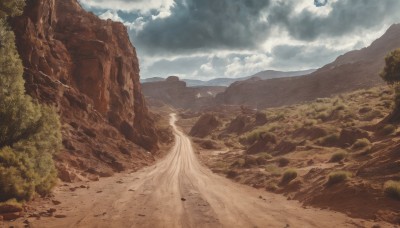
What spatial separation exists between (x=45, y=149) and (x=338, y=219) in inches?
570

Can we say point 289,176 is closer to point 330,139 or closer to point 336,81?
point 330,139

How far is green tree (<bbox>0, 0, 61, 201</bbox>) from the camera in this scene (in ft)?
50.2

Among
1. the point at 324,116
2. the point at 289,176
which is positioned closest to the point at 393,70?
the point at 324,116

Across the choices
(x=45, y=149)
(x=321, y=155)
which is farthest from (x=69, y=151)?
(x=321, y=155)

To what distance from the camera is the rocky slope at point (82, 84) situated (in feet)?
102

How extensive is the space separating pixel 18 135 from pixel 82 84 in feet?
89.9

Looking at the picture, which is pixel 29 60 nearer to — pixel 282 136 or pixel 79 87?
pixel 79 87

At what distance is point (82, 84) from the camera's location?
43.2 metres

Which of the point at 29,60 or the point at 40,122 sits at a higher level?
the point at 29,60

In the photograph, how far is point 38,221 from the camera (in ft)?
43.4

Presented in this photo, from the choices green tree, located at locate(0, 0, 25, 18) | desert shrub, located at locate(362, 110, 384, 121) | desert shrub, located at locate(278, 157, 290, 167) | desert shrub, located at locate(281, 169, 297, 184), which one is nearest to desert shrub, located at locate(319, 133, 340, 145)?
desert shrub, located at locate(278, 157, 290, 167)

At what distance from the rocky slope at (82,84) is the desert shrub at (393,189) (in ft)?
65.6

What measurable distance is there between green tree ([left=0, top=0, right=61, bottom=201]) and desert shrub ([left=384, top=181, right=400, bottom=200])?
16.4 m

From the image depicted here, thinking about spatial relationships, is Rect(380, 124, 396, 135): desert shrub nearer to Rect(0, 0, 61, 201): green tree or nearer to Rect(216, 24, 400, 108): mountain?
Rect(0, 0, 61, 201): green tree
